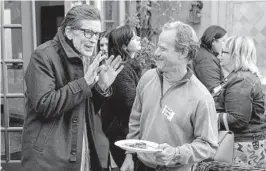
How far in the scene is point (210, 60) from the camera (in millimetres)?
4387

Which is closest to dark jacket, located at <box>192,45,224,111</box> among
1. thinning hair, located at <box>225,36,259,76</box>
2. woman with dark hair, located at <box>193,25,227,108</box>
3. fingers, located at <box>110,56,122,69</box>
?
woman with dark hair, located at <box>193,25,227,108</box>

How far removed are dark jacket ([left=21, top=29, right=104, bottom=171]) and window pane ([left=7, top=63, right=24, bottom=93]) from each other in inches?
112

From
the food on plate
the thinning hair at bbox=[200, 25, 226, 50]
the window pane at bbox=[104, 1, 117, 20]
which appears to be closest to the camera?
the food on plate

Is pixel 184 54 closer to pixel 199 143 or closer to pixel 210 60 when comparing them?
pixel 199 143

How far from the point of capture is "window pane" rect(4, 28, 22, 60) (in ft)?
16.7

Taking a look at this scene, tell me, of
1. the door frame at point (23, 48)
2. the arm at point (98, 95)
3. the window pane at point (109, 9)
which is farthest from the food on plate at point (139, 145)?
the window pane at point (109, 9)

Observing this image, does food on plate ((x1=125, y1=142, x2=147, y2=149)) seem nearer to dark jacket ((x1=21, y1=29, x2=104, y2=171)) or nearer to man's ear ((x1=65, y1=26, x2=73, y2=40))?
dark jacket ((x1=21, y1=29, x2=104, y2=171))

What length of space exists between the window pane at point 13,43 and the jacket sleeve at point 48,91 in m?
2.90

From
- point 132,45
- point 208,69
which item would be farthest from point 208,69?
point 132,45

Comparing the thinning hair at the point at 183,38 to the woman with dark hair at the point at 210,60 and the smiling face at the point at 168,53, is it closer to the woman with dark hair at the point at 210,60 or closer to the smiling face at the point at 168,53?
the smiling face at the point at 168,53

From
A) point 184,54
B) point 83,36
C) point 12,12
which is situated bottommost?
point 184,54

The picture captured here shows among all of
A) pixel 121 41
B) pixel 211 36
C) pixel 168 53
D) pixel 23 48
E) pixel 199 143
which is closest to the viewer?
pixel 199 143

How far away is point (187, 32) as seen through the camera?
2.29 m

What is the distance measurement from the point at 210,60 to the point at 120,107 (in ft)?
4.62
